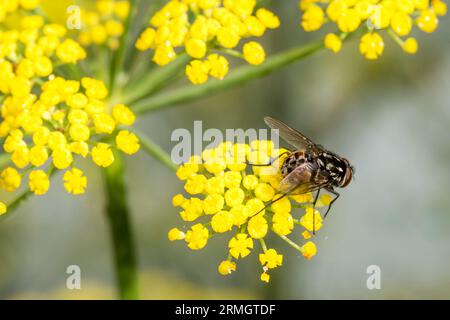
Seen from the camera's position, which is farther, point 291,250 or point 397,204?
point 397,204

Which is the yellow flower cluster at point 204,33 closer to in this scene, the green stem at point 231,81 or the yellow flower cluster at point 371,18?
the green stem at point 231,81

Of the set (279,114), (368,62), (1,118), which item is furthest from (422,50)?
(1,118)

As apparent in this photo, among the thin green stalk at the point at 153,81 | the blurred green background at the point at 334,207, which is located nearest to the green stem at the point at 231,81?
the thin green stalk at the point at 153,81

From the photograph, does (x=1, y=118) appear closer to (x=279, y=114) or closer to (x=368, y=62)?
(x=279, y=114)

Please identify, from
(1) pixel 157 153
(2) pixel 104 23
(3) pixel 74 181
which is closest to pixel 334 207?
(2) pixel 104 23

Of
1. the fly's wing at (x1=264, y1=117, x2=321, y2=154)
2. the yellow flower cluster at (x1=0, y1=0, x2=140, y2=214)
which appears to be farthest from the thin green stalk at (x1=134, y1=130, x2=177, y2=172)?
the fly's wing at (x1=264, y1=117, x2=321, y2=154)

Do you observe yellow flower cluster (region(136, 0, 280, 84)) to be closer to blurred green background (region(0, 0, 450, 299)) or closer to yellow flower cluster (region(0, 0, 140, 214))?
yellow flower cluster (region(0, 0, 140, 214))
